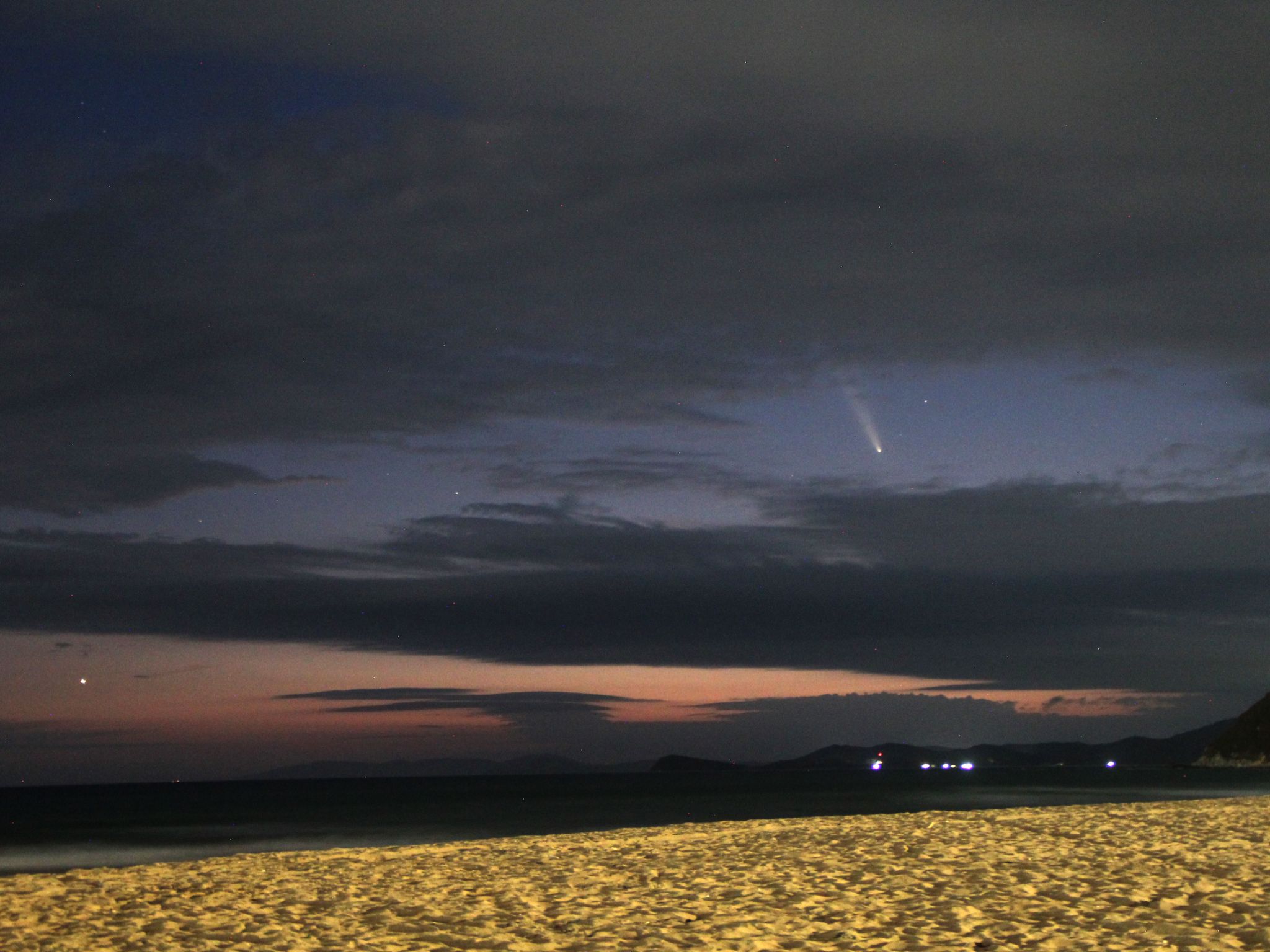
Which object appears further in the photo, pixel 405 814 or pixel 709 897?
pixel 405 814

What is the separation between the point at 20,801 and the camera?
168750 mm

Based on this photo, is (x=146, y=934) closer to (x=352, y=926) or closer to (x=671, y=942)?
(x=352, y=926)

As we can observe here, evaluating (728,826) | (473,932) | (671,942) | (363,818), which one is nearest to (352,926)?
(473,932)

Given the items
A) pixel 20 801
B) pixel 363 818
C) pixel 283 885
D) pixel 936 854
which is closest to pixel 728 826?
pixel 936 854

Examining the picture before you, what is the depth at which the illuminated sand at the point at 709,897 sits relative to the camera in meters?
13.2

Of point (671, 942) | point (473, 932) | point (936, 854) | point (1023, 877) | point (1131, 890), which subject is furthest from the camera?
point (936, 854)

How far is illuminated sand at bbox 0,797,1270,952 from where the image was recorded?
1321 cm

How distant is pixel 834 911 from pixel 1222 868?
297 inches

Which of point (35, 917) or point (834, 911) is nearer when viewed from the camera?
point (834, 911)

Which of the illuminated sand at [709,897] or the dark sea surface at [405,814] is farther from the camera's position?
the dark sea surface at [405,814]

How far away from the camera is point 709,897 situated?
16312mm

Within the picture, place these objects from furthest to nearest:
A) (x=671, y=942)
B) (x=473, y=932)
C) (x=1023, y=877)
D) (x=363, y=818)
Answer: (x=363, y=818), (x=1023, y=877), (x=473, y=932), (x=671, y=942)

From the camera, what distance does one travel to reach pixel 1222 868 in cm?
1816

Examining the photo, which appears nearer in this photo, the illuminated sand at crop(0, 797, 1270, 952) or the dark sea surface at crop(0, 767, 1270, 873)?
the illuminated sand at crop(0, 797, 1270, 952)
